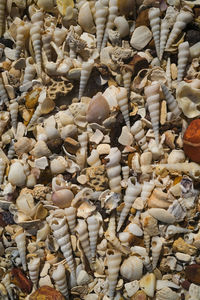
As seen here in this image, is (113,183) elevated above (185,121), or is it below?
below

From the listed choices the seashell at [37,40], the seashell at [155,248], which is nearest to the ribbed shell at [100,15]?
the seashell at [37,40]

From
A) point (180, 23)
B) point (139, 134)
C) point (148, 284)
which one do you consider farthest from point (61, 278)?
point (180, 23)

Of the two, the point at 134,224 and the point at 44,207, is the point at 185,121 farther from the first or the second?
the point at 44,207

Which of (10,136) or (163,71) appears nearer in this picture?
(163,71)

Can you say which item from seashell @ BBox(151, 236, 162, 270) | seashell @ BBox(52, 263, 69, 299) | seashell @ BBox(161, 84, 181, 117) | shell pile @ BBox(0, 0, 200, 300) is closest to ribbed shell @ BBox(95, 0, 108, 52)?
shell pile @ BBox(0, 0, 200, 300)

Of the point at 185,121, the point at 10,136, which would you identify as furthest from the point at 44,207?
the point at 185,121

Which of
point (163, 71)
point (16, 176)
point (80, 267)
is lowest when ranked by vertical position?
point (80, 267)
